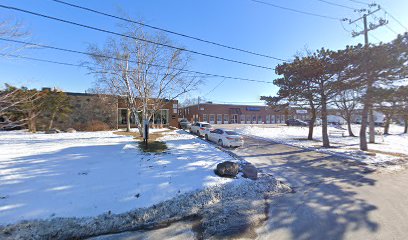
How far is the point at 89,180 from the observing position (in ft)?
21.5

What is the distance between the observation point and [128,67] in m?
17.2

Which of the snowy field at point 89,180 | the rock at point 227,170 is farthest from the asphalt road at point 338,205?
the snowy field at point 89,180

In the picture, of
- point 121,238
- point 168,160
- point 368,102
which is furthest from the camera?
point 368,102

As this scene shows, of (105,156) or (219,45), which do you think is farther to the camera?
(219,45)

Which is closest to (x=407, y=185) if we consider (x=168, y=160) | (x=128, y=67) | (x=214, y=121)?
(x=168, y=160)

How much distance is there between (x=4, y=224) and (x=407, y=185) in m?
12.2

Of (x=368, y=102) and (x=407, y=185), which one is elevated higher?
(x=368, y=102)

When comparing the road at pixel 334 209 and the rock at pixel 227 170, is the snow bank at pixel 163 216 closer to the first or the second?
the road at pixel 334 209

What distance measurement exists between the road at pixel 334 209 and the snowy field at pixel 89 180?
1545mm

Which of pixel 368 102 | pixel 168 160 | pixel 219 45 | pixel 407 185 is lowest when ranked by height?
pixel 407 185

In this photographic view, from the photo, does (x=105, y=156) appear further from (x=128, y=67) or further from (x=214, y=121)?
(x=214, y=121)

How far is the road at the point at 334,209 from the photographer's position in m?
4.30

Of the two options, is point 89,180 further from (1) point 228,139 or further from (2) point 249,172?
Result: (1) point 228,139

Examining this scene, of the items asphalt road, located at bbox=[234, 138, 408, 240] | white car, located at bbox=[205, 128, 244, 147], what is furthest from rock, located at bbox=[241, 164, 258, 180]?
white car, located at bbox=[205, 128, 244, 147]
